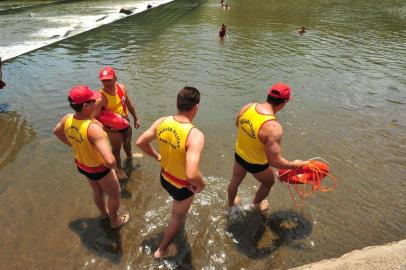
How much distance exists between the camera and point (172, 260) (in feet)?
15.8

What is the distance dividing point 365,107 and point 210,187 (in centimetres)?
619

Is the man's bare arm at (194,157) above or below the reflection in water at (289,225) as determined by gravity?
above

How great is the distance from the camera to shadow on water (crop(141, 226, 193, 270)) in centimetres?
475

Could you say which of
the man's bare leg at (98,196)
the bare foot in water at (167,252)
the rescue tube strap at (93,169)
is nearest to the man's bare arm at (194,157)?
the rescue tube strap at (93,169)

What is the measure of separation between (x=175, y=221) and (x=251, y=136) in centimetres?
155

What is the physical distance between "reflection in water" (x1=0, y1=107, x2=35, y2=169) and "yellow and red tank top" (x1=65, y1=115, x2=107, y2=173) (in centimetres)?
379

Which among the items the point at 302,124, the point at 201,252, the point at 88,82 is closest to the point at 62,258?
the point at 201,252

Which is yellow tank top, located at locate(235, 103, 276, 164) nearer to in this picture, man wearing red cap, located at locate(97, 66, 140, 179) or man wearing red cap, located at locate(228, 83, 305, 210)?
man wearing red cap, located at locate(228, 83, 305, 210)

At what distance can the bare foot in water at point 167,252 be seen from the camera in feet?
15.5

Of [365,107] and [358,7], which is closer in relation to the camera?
[365,107]

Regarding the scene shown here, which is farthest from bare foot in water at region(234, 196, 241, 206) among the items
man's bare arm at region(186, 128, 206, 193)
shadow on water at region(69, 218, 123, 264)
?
man's bare arm at region(186, 128, 206, 193)

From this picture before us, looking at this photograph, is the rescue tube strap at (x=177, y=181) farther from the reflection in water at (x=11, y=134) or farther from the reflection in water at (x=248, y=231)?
the reflection in water at (x=11, y=134)

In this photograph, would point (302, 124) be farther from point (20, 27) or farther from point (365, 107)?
point (20, 27)

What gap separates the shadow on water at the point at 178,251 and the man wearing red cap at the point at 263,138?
1.43 meters
